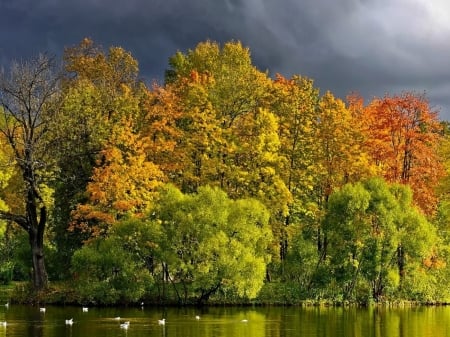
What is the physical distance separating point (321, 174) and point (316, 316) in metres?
19.4

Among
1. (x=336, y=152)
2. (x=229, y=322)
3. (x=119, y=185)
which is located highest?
(x=336, y=152)

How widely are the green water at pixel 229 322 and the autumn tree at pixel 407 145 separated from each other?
46.3ft

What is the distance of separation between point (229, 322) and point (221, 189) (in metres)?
20.3

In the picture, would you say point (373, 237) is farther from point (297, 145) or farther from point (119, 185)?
point (119, 185)

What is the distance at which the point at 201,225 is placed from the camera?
5462cm

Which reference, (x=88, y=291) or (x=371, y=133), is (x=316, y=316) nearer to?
(x=88, y=291)

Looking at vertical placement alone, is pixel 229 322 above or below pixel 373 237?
below

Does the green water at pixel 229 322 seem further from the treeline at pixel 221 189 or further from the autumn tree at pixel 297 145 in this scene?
the autumn tree at pixel 297 145

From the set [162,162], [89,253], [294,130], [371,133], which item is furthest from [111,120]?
[371,133]

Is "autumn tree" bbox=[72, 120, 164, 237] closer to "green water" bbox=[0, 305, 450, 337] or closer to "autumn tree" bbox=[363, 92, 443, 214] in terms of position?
"green water" bbox=[0, 305, 450, 337]

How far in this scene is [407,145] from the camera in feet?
212

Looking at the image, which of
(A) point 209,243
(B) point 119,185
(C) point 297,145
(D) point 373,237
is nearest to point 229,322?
(A) point 209,243

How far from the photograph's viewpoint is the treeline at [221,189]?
55031mm

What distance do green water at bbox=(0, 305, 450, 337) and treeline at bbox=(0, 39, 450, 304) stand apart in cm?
465
